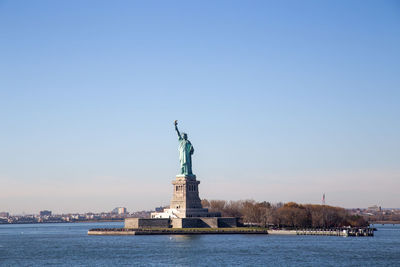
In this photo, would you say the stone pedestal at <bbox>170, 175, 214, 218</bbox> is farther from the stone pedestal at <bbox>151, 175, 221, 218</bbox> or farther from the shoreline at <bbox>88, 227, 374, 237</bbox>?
the shoreline at <bbox>88, 227, 374, 237</bbox>

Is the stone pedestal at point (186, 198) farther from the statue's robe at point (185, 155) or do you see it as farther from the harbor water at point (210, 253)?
the harbor water at point (210, 253)

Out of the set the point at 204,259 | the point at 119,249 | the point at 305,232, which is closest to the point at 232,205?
the point at 305,232

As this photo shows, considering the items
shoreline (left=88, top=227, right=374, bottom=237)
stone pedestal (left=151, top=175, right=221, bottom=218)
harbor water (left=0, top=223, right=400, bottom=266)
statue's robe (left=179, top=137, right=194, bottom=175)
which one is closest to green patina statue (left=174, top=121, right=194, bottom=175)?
statue's robe (left=179, top=137, right=194, bottom=175)

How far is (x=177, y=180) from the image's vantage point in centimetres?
10062

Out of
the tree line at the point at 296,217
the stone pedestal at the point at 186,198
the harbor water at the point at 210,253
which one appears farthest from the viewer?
the tree line at the point at 296,217

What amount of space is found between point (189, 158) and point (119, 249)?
30803 millimetres

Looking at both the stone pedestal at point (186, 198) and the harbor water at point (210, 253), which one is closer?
the harbor water at point (210, 253)

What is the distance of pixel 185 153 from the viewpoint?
101188 millimetres

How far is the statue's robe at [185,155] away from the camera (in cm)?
10094

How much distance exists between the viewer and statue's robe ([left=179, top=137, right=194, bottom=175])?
331 feet

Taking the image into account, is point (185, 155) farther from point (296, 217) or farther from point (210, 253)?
point (210, 253)

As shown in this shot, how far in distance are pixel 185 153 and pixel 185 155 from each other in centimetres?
41

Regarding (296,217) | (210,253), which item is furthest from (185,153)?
(210,253)

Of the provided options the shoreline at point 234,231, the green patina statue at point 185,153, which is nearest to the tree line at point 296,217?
the shoreline at point 234,231
